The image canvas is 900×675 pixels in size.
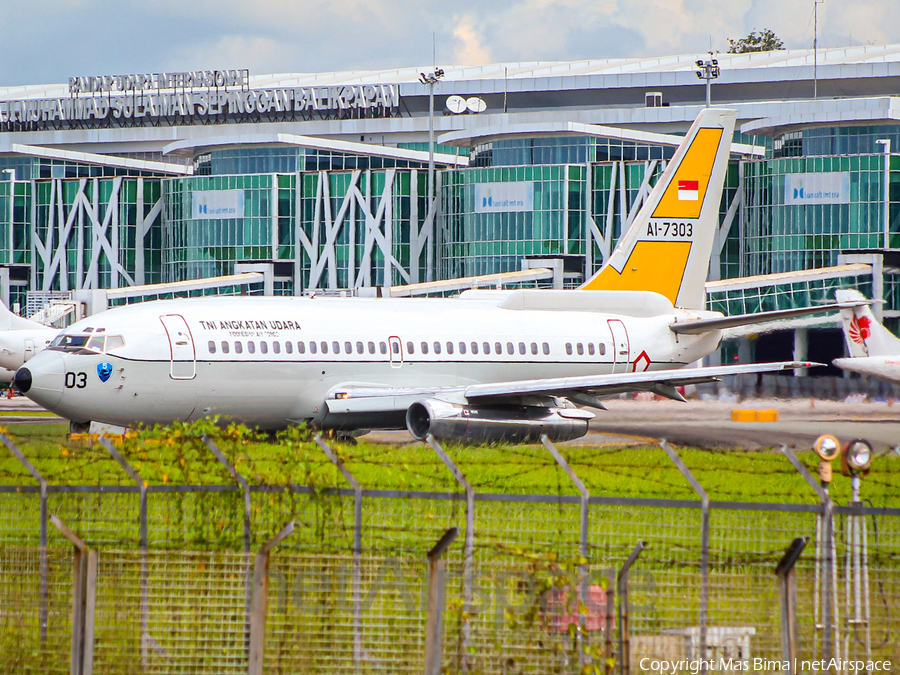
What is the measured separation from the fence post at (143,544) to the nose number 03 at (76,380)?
1289 centimetres

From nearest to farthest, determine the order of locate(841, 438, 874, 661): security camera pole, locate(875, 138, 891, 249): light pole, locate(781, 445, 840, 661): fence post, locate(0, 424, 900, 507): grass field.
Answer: locate(781, 445, 840, 661): fence post < locate(841, 438, 874, 661): security camera pole < locate(0, 424, 900, 507): grass field < locate(875, 138, 891, 249): light pole

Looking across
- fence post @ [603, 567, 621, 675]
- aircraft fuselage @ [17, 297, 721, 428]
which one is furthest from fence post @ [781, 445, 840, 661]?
aircraft fuselage @ [17, 297, 721, 428]

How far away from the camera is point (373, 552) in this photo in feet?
38.0

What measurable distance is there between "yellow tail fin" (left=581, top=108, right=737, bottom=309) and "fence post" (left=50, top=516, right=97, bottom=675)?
85.5ft

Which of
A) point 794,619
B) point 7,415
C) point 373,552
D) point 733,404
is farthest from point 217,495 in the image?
point 7,415

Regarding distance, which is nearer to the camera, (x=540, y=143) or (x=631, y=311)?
(x=631, y=311)

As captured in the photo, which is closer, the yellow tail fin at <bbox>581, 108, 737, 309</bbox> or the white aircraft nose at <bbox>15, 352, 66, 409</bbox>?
the white aircraft nose at <bbox>15, 352, 66, 409</bbox>

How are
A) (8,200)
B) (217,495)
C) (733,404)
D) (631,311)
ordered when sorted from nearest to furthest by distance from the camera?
(217,495) < (631,311) < (733,404) < (8,200)

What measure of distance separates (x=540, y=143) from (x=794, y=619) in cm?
8764

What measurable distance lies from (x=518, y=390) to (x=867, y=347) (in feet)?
64.9

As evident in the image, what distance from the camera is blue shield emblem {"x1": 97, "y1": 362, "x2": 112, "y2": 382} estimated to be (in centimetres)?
2556

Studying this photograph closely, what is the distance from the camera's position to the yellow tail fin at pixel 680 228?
35375mm

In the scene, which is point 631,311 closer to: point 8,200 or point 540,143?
point 540,143

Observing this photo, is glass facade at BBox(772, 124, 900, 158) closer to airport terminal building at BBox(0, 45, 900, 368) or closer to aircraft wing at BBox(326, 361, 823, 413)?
airport terminal building at BBox(0, 45, 900, 368)
